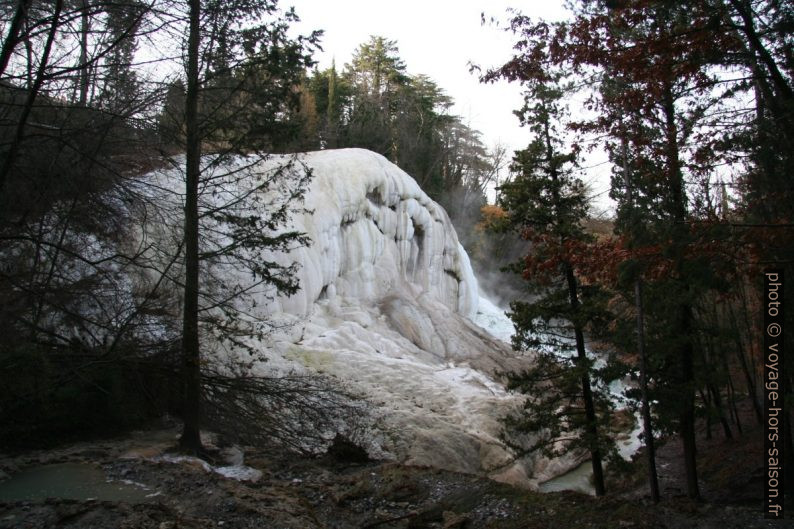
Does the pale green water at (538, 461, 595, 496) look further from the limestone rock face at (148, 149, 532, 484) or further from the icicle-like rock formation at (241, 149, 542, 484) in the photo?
the limestone rock face at (148, 149, 532, 484)

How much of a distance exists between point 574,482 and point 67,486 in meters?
12.0

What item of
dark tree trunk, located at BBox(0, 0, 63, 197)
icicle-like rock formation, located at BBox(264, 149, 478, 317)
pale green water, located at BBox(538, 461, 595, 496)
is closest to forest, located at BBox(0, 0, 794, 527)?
dark tree trunk, located at BBox(0, 0, 63, 197)

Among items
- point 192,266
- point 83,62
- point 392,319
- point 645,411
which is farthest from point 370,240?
point 83,62

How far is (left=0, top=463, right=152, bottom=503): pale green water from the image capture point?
19.6ft

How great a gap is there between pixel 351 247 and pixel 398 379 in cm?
691

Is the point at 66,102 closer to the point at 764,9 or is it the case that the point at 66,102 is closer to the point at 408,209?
the point at 764,9

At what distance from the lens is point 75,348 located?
25.5ft

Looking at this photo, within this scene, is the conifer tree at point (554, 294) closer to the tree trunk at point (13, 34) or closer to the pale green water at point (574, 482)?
the pale green water at point (574, 482)

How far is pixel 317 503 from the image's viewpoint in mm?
6871

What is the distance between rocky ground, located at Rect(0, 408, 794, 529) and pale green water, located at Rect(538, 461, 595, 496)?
22.3 ft

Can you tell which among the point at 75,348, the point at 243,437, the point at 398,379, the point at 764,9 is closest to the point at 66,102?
the point at 75,348

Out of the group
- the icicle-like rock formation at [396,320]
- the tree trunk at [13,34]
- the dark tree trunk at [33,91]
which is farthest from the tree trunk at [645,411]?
the tree trunk at [13,34]

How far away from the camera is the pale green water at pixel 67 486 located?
5.96 meters

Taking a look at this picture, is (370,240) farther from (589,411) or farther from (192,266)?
(192,266)
